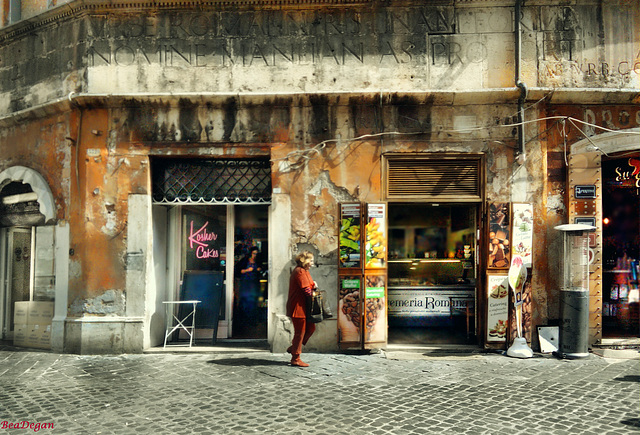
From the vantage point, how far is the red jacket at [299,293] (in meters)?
7.51

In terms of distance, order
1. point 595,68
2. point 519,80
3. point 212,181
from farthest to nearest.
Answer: point 212,181, point 595,68, point 519,80

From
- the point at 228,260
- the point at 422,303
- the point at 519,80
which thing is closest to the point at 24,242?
the point at 228,260

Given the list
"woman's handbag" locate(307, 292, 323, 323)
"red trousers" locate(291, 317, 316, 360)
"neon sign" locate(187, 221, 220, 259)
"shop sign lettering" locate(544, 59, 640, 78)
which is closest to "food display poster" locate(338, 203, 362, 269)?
"woman's handbag" locate(307, 292, 323, 323)

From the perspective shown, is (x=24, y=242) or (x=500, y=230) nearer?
(x=500, y=230)

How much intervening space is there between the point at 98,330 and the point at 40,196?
265 centimetres

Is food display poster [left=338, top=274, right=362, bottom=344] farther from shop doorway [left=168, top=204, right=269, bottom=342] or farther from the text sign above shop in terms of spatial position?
the text sign above shop

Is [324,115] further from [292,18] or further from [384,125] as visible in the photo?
[292,18]

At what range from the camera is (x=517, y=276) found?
8188 mm

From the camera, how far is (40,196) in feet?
29.6

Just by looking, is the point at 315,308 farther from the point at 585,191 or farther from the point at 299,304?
the point at 585,191

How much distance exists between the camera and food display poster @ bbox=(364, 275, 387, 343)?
325 inches

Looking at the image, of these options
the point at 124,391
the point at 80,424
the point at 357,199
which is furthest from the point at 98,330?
the point at 357,199

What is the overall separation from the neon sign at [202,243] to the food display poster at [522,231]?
17.3ft

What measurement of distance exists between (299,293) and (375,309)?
1.47m
